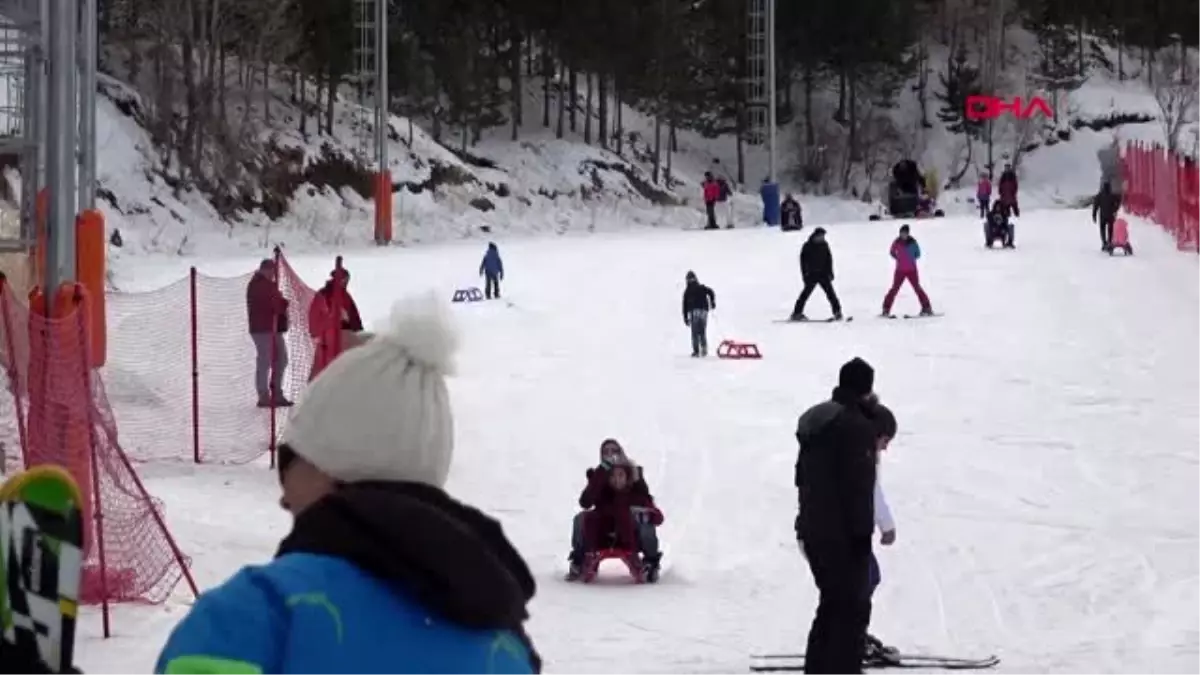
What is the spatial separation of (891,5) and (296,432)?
6103 centimetres

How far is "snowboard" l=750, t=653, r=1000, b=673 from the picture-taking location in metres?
8.72

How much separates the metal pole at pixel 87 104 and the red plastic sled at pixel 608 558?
7243mm

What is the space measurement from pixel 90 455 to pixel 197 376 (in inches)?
254

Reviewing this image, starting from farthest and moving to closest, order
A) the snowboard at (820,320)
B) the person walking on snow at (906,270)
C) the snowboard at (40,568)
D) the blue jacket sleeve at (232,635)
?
the person walking on snow at (906,270) < the snowboard at (820,320) < the snowboard at (40,568) < the blue jacket sleeve at (232,635)

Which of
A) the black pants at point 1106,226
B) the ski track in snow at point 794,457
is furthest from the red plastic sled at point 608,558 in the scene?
the black pants at point 1106,226

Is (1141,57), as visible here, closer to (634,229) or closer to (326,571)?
Answer: (634,229)

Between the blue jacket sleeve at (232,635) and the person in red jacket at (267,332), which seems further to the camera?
the person in red jacket at (267,332)

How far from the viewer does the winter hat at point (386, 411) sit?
2.17m

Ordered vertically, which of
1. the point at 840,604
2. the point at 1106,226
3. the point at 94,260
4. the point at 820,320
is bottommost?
the point at 840,604

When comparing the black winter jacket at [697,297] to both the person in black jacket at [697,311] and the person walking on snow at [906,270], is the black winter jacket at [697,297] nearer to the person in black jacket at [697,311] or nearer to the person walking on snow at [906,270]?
the person in black jacket at [697,311]

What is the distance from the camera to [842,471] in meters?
7.34

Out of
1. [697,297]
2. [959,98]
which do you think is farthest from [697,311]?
[959,98]

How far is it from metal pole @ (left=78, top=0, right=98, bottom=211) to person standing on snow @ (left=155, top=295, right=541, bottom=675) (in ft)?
47.7

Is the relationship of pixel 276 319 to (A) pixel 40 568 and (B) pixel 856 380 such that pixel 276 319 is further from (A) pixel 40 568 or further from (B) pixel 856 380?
(A) pixel 40 568
